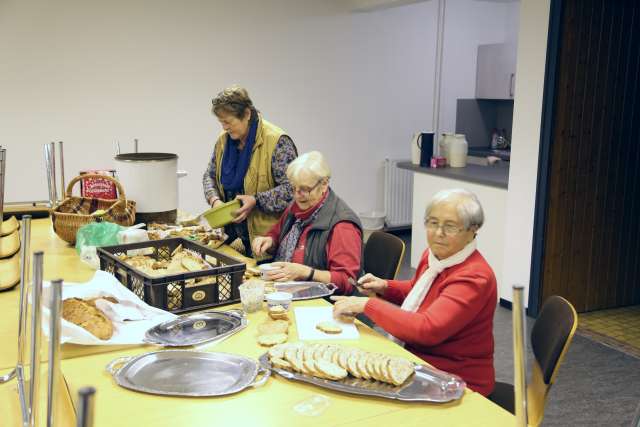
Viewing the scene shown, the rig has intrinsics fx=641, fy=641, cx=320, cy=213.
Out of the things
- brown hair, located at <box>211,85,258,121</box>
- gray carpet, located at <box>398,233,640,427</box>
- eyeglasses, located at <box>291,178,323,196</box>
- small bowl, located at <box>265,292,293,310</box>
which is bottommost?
gray carpet, located at <box>398,233,640,427</box>

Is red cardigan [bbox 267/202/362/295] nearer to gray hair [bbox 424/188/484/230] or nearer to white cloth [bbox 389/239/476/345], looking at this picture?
white cloth [bbox 389/239/476/345]

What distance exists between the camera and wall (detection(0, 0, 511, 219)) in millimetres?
4805

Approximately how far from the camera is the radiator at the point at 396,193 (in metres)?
6.45

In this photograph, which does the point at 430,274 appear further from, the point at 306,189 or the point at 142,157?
the point at 142,157

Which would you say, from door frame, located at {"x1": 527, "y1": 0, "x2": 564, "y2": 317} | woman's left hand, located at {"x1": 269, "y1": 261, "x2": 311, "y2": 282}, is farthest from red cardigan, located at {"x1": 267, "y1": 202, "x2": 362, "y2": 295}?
door frame, located at {"x1": 527, "y1": 0, "x2": 564, "y2": 317}

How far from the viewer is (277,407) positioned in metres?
1.42

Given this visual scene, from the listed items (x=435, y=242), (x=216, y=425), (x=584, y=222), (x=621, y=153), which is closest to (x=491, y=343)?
(x=435, y=242)

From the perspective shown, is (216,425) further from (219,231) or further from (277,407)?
(219,231)

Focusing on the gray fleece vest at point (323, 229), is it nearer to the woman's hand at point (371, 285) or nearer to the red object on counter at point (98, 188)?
the woman's hand at point (371, 285)

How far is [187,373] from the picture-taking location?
1583 millimetres

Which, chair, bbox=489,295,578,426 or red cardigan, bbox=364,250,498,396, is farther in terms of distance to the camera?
red cardigan, bbox=364,250,498,396

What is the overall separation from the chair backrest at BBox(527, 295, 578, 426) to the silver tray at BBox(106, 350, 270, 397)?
2.28 feet

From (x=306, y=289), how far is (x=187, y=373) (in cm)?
74

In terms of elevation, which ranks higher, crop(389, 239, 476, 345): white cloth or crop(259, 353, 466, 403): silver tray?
crop(389, 239, 476, 345): white cloth
